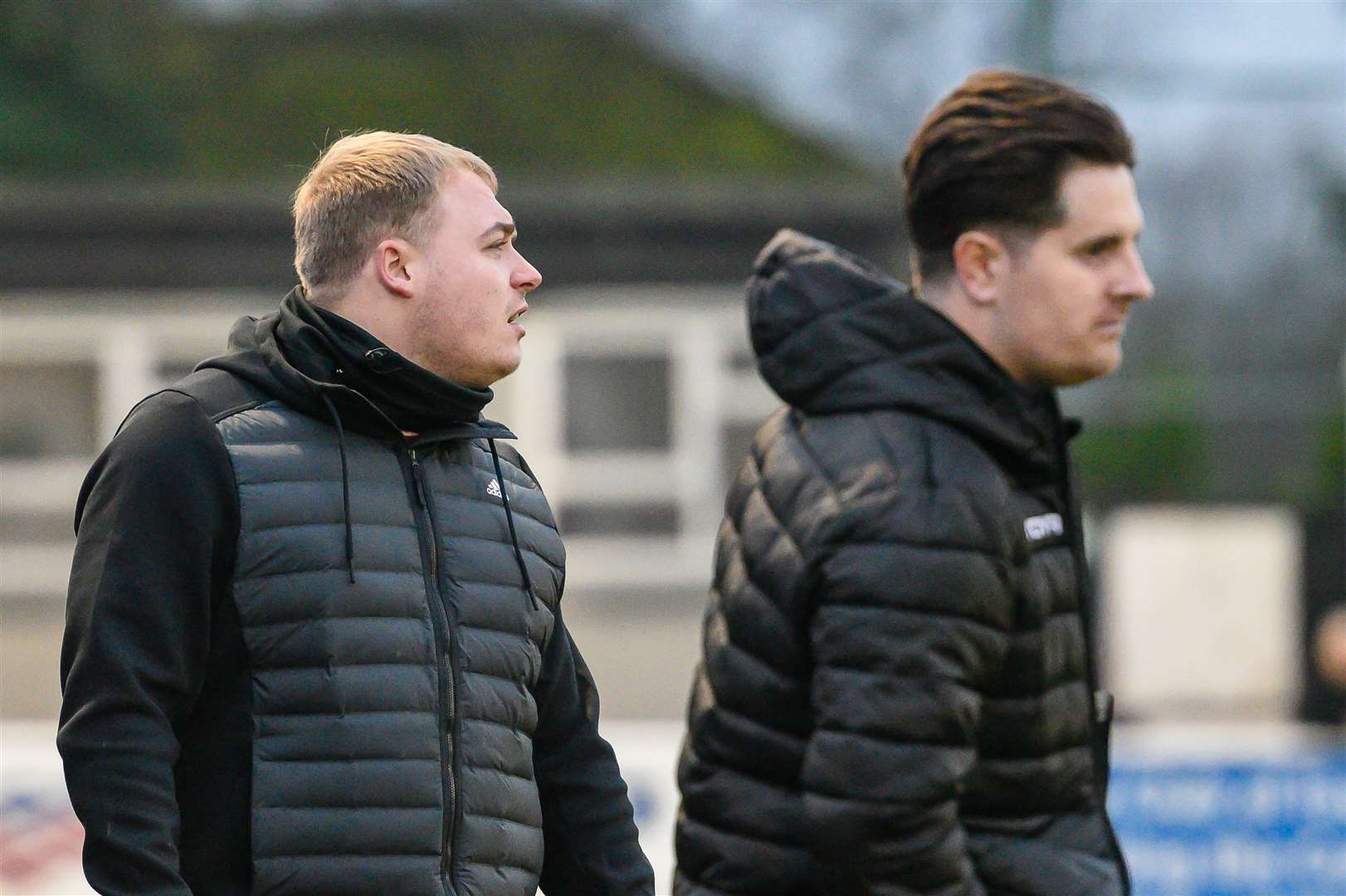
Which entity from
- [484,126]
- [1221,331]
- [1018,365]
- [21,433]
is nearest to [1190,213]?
[1221,331]

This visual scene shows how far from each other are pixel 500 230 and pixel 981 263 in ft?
2.64

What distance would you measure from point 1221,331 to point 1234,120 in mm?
3024

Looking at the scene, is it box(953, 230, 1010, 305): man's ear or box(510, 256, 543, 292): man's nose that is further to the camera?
box(953, 230, 1010, 305): man's ear

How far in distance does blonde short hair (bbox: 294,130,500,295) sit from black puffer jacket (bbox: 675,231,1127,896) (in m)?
0.69

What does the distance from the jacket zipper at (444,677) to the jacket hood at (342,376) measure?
0.38 ft


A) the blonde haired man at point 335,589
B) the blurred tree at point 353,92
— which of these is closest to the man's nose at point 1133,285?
the blonde haired man at point 335,589

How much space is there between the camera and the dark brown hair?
9.84ft

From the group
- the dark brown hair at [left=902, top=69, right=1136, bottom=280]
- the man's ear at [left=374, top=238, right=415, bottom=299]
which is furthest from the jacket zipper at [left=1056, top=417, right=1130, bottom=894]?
the man's ear at [left=374, top=238, right=415, bottom=299]

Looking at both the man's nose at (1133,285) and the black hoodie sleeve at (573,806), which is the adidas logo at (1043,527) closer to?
the man's nose at (1133,285)

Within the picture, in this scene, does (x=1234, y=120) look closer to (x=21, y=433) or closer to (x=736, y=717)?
(x=21, y=433)

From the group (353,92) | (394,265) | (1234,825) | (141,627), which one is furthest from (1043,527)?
(353,92)

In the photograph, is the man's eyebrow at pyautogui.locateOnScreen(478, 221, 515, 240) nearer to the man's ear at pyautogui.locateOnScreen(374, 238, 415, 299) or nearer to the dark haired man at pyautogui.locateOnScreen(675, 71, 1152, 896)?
the man's ear at pyautogui.locateOnScreen(374, 238, 415, 299)

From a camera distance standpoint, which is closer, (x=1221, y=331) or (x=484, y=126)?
(x=484, y=126)

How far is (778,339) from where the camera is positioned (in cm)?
305
